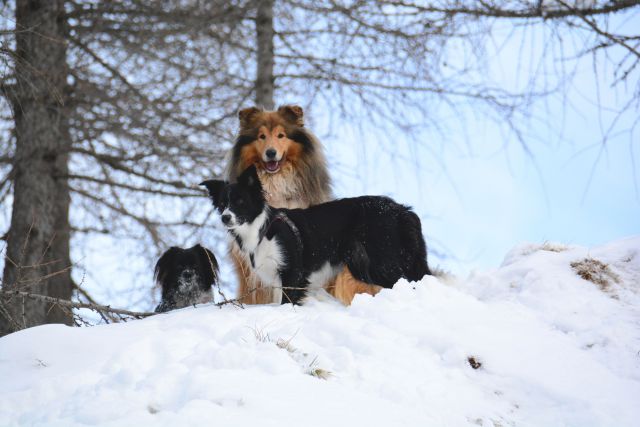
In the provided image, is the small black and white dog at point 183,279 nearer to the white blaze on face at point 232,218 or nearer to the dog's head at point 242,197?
the dog's head at point 242,197

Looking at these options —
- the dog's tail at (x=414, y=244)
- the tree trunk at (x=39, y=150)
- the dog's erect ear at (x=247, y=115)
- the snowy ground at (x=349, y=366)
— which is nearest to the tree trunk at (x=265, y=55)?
the tree trunk at (x=39, y=150)

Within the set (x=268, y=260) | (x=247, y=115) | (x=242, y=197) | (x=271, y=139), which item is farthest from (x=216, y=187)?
(x=247, y=115)

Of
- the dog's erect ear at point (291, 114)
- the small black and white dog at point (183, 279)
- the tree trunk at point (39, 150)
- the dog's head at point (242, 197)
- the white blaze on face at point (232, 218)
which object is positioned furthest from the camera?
the tree trunk at point (39, 150)

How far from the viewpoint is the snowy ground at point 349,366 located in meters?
3.70

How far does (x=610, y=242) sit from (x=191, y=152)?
248 inches

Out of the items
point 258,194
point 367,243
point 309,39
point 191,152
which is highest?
point 309,39

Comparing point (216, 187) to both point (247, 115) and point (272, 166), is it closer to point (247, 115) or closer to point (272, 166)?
point (272, 166)

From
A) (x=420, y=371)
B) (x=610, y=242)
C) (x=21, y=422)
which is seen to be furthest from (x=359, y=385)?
(x=610, y=242)

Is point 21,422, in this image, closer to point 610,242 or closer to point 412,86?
point 610,242

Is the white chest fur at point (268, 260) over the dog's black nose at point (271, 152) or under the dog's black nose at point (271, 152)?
under

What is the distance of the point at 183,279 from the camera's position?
717cm

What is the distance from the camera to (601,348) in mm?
5113

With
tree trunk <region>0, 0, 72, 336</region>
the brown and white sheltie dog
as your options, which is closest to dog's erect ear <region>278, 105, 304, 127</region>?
the brown and white sheltie dog

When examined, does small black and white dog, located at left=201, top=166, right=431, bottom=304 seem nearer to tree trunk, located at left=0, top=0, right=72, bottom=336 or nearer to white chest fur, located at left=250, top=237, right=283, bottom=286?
white chest fur, located at left=250, top=237, right=283, bottom=286
